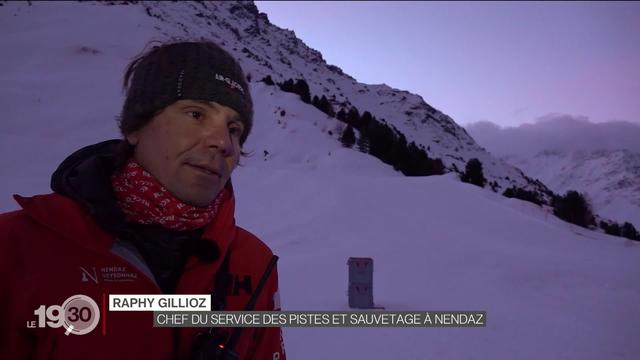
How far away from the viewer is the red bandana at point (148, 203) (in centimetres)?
184

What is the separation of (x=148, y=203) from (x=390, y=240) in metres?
9.53

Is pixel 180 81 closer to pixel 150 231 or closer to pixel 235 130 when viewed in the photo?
pixel 235 130

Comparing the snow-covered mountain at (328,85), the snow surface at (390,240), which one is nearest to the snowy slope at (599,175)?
the snow-covered mountain at (328,85)

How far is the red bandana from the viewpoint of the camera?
1836 mm

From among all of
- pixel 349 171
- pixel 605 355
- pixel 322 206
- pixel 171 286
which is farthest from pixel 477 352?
pixel 349 171

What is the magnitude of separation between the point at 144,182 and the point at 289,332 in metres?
4.52

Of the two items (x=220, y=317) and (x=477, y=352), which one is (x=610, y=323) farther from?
(x=220, y=317)

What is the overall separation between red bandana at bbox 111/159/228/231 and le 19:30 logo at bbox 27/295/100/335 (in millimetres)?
414

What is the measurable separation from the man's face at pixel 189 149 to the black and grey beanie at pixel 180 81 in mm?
49

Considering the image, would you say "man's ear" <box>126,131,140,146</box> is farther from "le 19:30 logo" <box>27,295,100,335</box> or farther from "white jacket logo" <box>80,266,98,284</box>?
"le 19:30 logo" <box>27,295,100,335</box>

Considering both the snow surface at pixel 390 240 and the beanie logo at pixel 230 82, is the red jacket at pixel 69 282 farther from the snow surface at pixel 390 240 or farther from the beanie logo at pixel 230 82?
the snow surface at pixel 390 240

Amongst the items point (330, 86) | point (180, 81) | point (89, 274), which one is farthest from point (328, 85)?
point (89, 274)

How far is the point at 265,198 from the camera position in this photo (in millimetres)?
15109

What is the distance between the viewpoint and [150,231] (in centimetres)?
189
